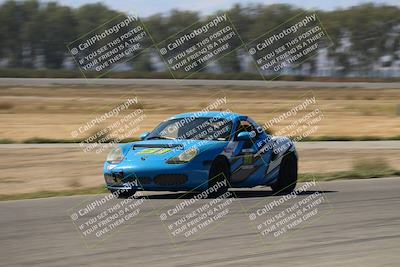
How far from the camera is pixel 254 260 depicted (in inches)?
322

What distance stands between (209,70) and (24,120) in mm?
58557

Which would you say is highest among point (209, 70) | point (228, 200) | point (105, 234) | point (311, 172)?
point (105, 234)

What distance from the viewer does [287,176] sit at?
1504 cm

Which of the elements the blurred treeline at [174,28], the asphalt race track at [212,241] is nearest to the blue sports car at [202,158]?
the asphalt race track at [212,241]

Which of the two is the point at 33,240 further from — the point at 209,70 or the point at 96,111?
the point at 209,70

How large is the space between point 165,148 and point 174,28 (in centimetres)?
9747

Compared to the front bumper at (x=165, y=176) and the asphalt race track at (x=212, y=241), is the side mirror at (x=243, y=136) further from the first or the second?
the asphalt race track at (x=212, y=241)

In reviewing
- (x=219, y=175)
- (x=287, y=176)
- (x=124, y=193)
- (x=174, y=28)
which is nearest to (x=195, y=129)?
(x=219, y=175)

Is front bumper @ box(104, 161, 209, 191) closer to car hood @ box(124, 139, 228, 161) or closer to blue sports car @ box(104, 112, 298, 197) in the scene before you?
blue sports car @ box(104, 112, 298, 197)

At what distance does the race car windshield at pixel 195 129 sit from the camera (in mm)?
14000

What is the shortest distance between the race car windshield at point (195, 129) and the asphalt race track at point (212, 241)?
1.46 metres

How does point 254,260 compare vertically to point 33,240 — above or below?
below

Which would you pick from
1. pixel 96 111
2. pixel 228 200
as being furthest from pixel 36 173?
pixel 96 111

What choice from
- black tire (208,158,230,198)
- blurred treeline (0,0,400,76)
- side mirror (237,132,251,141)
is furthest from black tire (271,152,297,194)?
blurred treeline (0,0,400,76)
